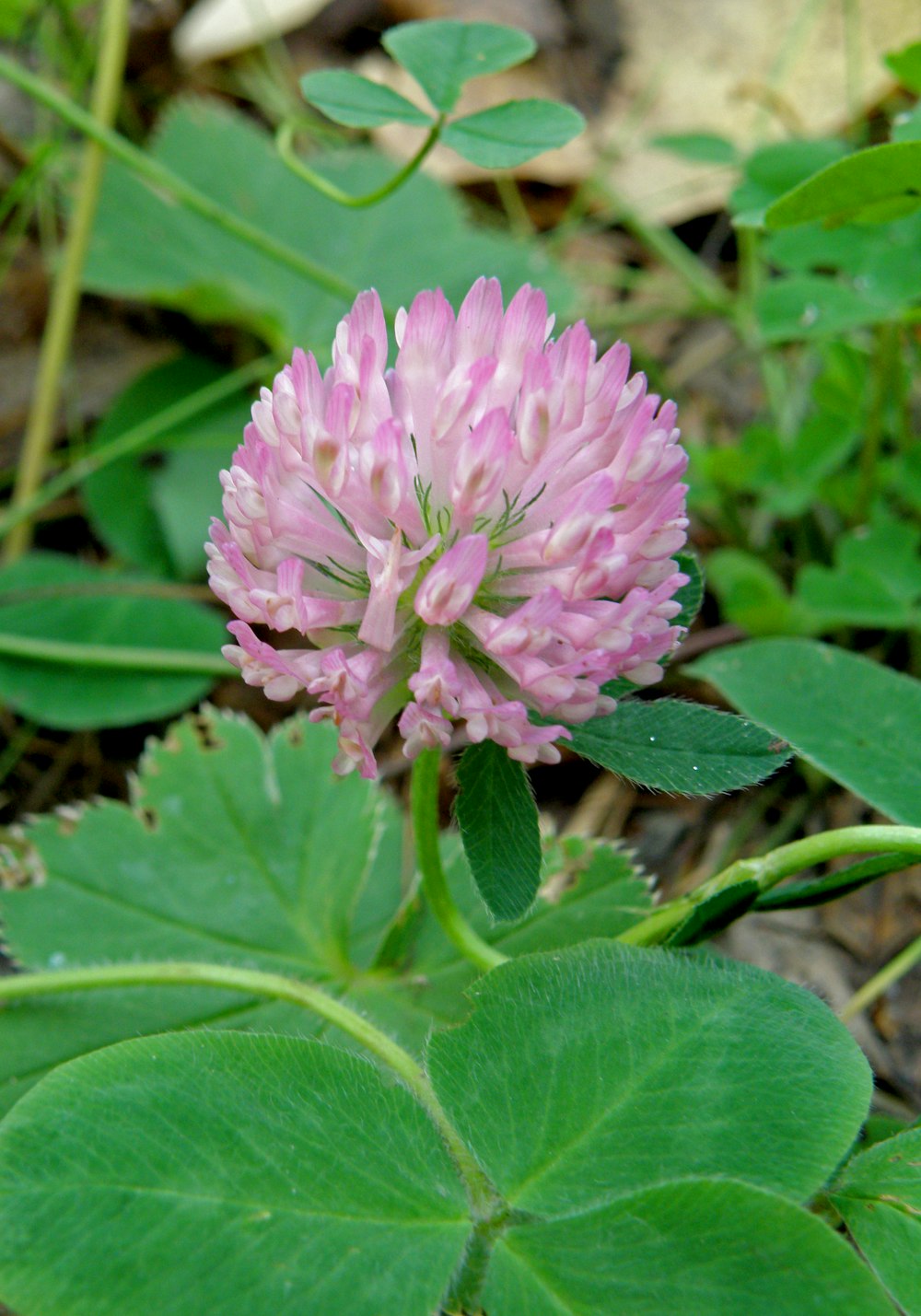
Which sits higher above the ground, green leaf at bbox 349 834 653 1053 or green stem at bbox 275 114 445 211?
green stem at bbox 275 114 445 211

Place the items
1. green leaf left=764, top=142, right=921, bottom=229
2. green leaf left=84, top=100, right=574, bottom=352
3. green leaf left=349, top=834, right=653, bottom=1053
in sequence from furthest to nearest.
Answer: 1. green leaf left=84, top=100, right=574, bottom=352
2. green leaf left=349, top=834, right=653, bottom=1053
3. green leaf left=764, top=142, right=921, bottom=229

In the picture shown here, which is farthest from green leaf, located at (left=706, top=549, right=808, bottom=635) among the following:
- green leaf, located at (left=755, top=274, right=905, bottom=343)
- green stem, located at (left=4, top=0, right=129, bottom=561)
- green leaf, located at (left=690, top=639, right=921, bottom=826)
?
green stem, located at (left=4, top=0, right=129, bottom=561)

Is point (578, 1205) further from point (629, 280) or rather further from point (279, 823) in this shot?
point (629, 280)

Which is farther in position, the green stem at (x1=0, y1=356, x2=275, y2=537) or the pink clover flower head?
the green stem at (x1=0, y1=356, x2=275, y2=537)

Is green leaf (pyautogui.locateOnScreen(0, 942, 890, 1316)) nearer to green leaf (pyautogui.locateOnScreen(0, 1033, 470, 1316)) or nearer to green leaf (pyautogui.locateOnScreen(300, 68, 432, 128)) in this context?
green leaf (pyautogui.locateOnScreen(0, 1033, 470, 1316))

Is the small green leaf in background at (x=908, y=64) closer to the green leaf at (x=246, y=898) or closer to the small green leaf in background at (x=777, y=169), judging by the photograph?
the small green leaf in background at (x=777, y=169)

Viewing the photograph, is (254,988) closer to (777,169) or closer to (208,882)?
(208,882)

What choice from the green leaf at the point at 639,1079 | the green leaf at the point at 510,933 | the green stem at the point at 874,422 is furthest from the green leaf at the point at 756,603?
the green leaf at the point at 639,1079
